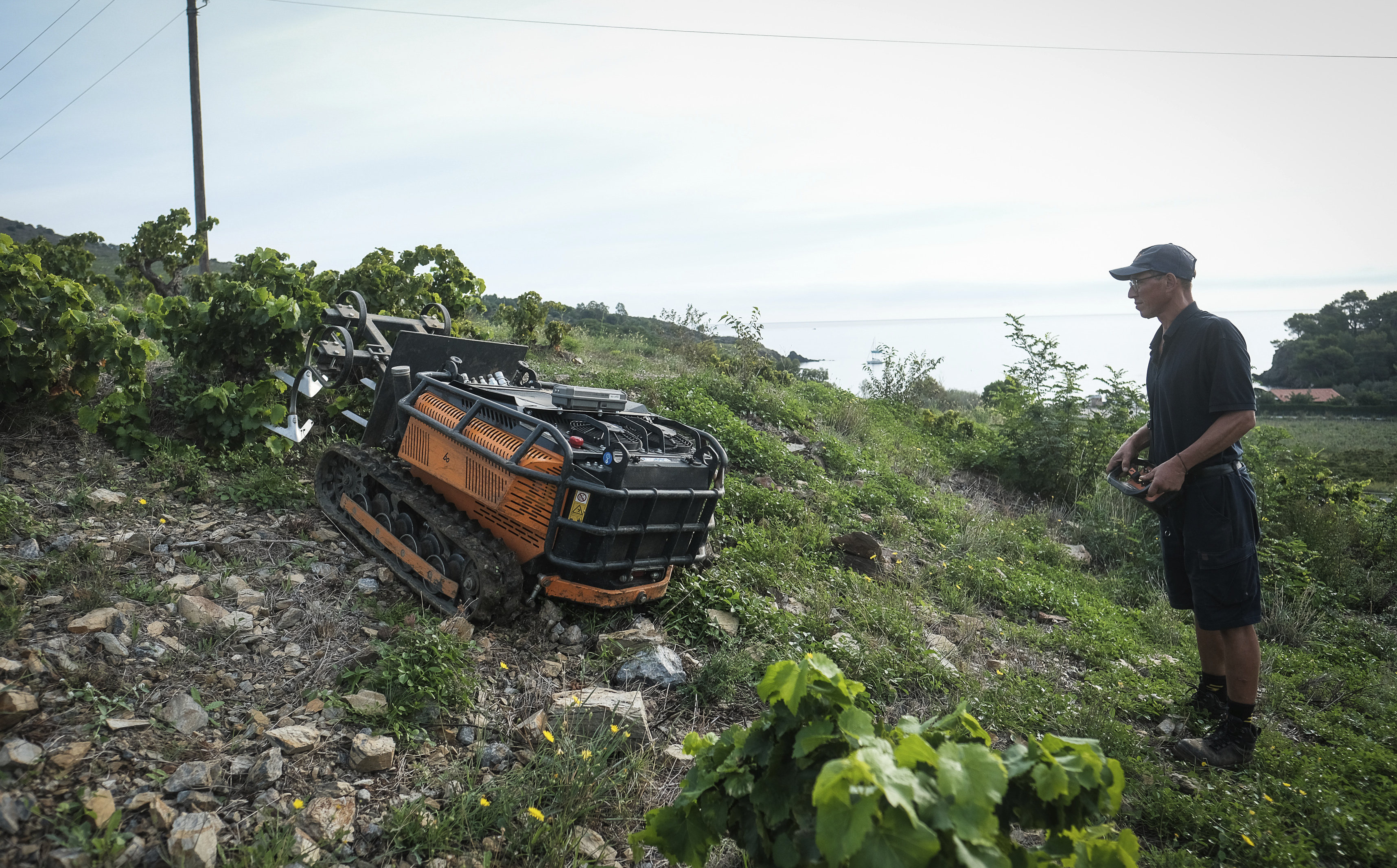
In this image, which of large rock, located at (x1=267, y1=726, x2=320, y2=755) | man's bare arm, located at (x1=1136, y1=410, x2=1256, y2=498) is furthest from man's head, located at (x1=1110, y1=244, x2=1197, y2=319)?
large rock, located at (x1=267, y1=726, x2=320, y2=755)

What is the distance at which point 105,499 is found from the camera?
482cm

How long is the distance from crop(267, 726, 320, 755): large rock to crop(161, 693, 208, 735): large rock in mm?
260

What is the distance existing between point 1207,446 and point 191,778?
446 cm

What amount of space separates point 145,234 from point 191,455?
399cm

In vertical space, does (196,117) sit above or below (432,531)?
above

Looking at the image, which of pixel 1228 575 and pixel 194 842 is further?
pixel 1228 575

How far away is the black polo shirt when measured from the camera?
147 inches

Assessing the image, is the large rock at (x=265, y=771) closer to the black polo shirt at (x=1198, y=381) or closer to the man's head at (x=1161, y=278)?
the black polo shirt at (x=1198, y=381)

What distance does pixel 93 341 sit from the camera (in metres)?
5.45

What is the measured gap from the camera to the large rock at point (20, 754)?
2.62 m

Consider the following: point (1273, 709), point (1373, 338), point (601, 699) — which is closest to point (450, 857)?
point (601, 699)

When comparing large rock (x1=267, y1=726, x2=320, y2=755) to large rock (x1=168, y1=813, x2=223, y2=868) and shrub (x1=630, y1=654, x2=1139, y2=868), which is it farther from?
shrub (x1=630, y1=654, x2=1139, y2=868)

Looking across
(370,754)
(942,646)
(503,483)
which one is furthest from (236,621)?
(942,646)

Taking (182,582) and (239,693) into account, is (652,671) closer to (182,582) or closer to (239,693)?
(239,693)
